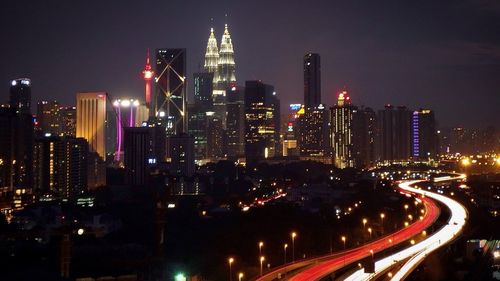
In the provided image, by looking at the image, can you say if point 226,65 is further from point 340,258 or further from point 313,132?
point 340,258

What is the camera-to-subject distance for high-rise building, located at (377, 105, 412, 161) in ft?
283

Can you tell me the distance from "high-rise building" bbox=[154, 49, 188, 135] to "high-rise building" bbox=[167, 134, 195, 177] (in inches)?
524

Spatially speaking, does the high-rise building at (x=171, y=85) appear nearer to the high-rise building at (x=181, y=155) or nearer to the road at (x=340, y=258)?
the high-rise building at (x=181, y=155)

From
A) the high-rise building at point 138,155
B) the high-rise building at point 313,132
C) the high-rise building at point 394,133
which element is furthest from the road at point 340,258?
the high-rise building at point 394,133

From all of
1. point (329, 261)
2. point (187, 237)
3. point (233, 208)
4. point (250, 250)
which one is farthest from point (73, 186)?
point (329, 261)

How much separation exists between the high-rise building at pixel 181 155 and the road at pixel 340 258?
130 feet

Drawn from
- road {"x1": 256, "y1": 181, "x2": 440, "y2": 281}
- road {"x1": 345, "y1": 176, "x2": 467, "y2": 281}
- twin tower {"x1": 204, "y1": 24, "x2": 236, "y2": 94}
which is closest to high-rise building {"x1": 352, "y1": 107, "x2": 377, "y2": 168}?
twin tower {"x1": 204, "y1": 24, "x2": 236, "y2": 94}

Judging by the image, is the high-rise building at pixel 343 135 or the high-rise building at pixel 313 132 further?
the high-rise building at pixel 313 132

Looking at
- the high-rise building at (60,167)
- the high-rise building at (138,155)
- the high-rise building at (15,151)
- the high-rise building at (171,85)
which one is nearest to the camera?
the high-rise building at (15,151)

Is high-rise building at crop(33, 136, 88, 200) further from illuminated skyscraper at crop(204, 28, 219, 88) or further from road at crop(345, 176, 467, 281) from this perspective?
illuminated skyscraper at crop(204, 28, 219, 88)

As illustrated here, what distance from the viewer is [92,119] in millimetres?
70312

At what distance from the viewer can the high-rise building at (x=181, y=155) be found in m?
64.9

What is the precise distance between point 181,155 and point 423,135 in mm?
34556

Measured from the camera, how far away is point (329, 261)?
19.0 meters
